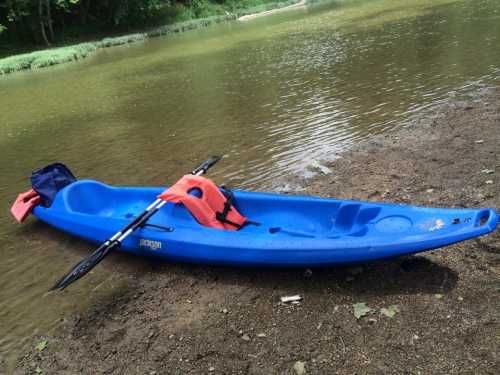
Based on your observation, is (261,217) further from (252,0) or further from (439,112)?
(252,0)

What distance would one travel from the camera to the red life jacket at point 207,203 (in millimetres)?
5488

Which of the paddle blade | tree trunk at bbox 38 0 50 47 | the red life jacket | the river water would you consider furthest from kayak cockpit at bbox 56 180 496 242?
tree trunk at bbox 38 0 50 47

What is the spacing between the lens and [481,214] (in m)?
4.08

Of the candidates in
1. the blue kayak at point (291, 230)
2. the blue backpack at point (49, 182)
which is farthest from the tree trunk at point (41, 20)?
the blue kayak at point (291, 230)

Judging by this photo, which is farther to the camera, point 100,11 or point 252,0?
point 252,0

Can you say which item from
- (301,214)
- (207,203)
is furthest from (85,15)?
(301,214)

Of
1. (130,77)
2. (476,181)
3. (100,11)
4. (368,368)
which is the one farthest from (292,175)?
(100,11)

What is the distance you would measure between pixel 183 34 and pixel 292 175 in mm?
30985

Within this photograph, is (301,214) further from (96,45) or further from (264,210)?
(96,45)

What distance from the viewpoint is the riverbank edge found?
27953 millimetres

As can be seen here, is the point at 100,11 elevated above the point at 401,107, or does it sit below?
above

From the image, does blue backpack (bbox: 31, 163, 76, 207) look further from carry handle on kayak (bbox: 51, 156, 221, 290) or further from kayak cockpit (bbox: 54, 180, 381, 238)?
carry handle on kayak (bbox: 51, 156, 221, 290)

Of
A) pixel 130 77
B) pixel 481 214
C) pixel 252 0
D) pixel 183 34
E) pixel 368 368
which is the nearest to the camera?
pixel 368 368

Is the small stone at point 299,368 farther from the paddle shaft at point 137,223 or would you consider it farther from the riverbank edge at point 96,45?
the riverbank edge at point 96,45
